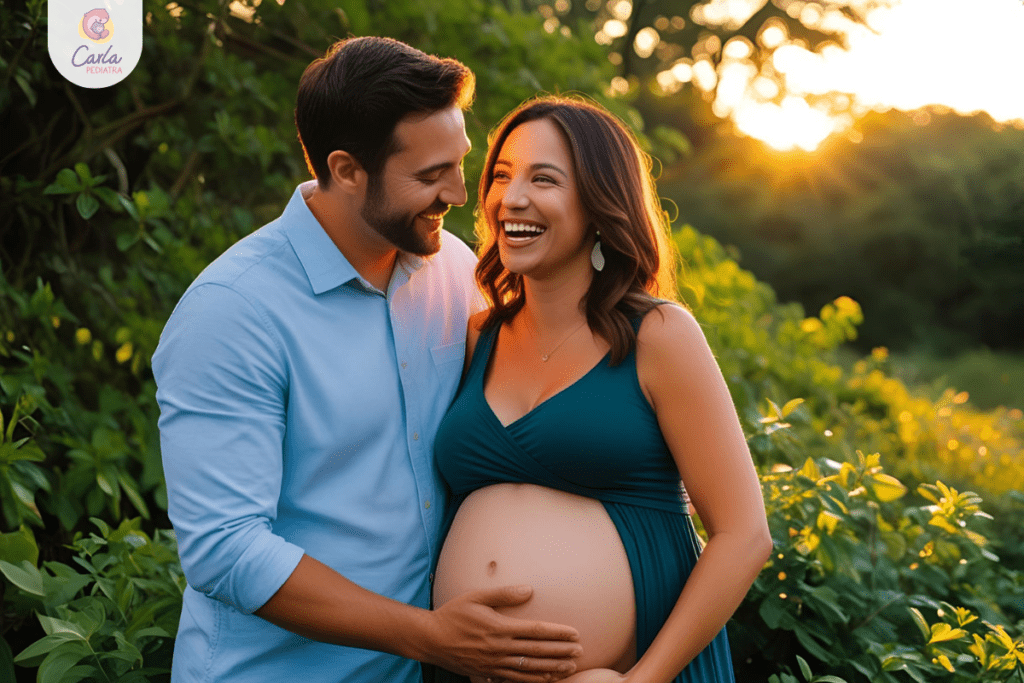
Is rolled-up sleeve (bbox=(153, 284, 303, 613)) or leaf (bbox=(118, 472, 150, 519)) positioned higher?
rolled-up sleeve (bbox=(153, 284, 303, 613))

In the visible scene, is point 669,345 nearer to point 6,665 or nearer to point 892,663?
point 892,663

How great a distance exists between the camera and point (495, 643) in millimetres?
1838

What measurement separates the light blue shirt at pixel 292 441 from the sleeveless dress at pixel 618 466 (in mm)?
185

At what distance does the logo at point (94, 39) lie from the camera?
10.3 feet

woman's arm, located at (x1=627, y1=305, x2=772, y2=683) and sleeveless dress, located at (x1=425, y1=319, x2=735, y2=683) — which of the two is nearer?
woman's arm, located at (x1=627, y1=305, x2=772, y2=683)

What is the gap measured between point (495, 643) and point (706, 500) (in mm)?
562

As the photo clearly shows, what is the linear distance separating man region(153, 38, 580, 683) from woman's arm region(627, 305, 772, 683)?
0.81ft

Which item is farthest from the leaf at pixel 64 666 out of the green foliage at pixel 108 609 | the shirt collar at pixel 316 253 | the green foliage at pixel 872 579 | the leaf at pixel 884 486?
the leaf at pixel 884 486

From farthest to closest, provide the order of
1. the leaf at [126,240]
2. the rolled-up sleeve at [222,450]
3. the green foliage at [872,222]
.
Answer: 1. the green foliage at [872,222]
2. the leaf at [126,240]
3. the rolled-up sleeve at [222,450]

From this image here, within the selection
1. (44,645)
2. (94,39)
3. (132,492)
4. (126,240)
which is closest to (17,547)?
(44,645)

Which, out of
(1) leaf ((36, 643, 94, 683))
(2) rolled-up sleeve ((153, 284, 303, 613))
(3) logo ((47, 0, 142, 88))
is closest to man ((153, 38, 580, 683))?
(2) rolled-up sleeve ((153, 284, 303, 613))

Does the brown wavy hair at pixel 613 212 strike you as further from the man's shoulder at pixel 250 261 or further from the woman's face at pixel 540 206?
the man's shoulder at pixel 250 261

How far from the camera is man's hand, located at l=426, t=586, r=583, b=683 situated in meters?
1.84

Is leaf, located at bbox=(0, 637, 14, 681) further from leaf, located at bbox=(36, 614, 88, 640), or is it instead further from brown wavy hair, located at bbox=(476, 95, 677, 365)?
brown wavy hair, located at bbox=(476, 95, 677, 365)
